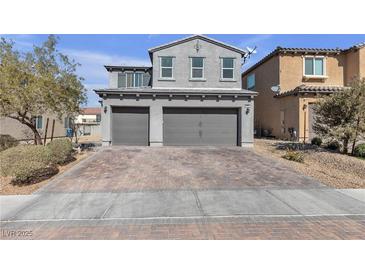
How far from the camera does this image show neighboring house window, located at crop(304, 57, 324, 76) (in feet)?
64.2

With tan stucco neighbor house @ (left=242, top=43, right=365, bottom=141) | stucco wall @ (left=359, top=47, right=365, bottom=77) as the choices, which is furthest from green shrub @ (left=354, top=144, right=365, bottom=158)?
stucco wall @ (left=359, top=47, right=365, bottom=77)

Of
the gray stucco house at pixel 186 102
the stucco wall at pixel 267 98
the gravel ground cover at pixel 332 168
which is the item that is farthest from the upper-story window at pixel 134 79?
the gravel ground cover at pixel 332 168

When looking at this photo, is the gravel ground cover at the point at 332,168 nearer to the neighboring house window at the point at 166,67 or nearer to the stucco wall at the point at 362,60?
the neighboring house window at the point at 166,67

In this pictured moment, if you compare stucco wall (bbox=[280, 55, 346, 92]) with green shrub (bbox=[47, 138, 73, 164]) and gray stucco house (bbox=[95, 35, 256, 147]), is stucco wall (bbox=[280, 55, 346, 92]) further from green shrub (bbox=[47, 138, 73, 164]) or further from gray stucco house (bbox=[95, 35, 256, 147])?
green shrub (bbox=[47, 138, 73, 164])

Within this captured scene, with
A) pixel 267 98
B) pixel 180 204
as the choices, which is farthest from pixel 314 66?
pixel 180 204

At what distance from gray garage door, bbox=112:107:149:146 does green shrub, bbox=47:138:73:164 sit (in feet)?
14.9

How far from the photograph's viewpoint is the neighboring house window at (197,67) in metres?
16.6

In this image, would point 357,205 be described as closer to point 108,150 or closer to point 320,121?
point 320,121

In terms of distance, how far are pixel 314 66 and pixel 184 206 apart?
1900 cm

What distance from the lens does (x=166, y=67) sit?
16609 millimetres

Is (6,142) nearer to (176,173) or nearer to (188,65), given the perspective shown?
(176,173)

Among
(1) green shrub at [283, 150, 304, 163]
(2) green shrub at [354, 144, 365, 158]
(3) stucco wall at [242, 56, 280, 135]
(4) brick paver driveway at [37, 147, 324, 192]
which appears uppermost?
(3) stucco wall at [242, 56, 280, 135]
